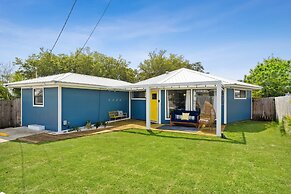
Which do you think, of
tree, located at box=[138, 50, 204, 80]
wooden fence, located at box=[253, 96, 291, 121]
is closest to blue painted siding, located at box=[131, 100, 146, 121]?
wooden fence, located at box=[253, 96, 291, 121]

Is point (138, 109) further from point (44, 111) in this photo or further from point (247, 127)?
point (247, 127)

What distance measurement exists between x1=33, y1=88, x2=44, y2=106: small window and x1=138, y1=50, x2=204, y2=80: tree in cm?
2039

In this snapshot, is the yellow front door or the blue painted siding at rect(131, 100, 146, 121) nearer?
the yellow front door

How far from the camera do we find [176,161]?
17.1 ft

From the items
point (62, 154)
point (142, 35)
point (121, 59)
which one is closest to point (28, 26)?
point (142, 35)

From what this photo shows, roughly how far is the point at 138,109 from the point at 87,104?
4585 millimetres

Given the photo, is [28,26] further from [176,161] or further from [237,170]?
[237,170]

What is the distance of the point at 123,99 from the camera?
14.7m

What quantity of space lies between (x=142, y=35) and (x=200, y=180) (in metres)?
10.2

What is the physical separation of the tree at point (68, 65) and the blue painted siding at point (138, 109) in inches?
452

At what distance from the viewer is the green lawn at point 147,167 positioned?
3.74m

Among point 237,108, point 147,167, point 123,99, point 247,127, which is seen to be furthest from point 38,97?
point 237,108

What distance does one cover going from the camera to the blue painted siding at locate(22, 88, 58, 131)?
983 cm

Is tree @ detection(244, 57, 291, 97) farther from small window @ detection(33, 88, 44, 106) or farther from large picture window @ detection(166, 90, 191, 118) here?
small window @ detection(33, 88, 44, 106)
